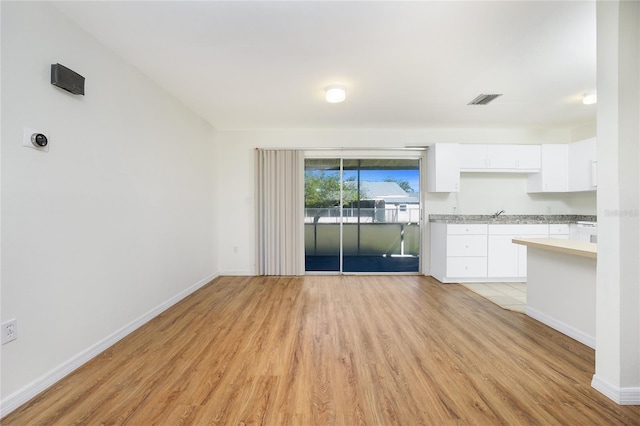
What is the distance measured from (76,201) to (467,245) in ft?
14.9

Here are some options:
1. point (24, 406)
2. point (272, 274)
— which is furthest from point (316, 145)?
point (24, 406)

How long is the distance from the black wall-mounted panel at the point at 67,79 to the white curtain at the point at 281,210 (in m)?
2.66

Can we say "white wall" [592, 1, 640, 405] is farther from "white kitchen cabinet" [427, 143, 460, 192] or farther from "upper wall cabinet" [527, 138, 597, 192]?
"upper wall cabinet" [527, 138, 597, 192]

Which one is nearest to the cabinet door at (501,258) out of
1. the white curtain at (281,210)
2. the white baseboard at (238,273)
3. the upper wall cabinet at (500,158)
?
the upper wall cabinet at (500,158)

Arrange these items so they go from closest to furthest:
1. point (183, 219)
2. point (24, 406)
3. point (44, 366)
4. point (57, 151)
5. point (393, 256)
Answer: point (24, 406) < point (44, 366) < point (57, 151) < point (183, 219) < point (393, 256)

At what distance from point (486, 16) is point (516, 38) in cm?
45

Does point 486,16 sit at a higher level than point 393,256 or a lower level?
higher

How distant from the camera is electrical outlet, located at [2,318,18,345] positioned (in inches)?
56.1

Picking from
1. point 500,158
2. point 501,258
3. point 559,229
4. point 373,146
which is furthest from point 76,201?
point 559,229

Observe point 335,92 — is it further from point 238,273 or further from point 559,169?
point 559,169

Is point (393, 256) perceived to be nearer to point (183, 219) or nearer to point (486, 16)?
point (183, 219)

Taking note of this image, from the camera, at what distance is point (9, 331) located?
4.77 ft

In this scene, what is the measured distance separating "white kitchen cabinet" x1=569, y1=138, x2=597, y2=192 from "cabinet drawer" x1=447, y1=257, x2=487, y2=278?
188 cm

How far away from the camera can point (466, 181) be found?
4543 mm
